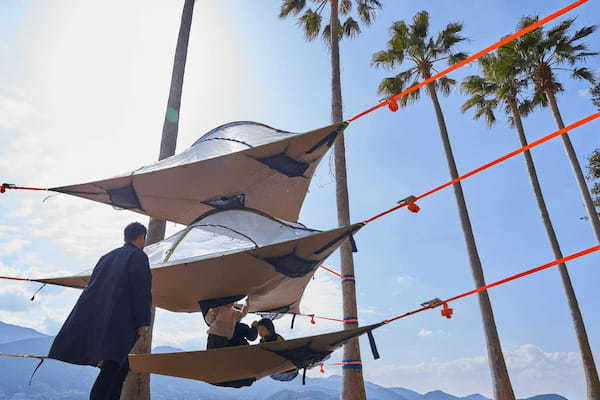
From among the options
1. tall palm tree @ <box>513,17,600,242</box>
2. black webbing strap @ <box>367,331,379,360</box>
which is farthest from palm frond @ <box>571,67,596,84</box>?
black webbing strap @ <box>367,331,379,360</box>

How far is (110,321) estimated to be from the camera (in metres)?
2.89

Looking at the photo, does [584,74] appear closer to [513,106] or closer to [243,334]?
[513,106]

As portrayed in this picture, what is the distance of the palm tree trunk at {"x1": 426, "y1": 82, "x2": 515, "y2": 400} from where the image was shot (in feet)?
30.3

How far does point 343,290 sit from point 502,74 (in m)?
10.6

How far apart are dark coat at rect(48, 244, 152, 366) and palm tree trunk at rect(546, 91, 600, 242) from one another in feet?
42.7

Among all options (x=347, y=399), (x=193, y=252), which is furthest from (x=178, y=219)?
(x=347, y=399)

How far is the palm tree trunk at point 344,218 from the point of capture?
19.7ft

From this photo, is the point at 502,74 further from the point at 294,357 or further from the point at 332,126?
the point at 294,357

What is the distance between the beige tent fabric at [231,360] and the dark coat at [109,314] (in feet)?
1.32

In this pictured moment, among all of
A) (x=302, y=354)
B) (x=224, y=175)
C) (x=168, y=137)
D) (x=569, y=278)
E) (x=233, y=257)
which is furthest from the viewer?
(x=569, y=278)

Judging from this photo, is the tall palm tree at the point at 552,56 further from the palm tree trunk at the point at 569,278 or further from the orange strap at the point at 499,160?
the orange strap at the point at 499,160

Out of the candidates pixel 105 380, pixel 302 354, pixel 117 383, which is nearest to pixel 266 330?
pixel 302 354

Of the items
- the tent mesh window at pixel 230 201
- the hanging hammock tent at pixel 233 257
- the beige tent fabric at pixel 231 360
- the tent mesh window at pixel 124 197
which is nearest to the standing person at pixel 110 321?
the beige tent fabric at pixel 231 360

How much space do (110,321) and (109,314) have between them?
5 centimetres
